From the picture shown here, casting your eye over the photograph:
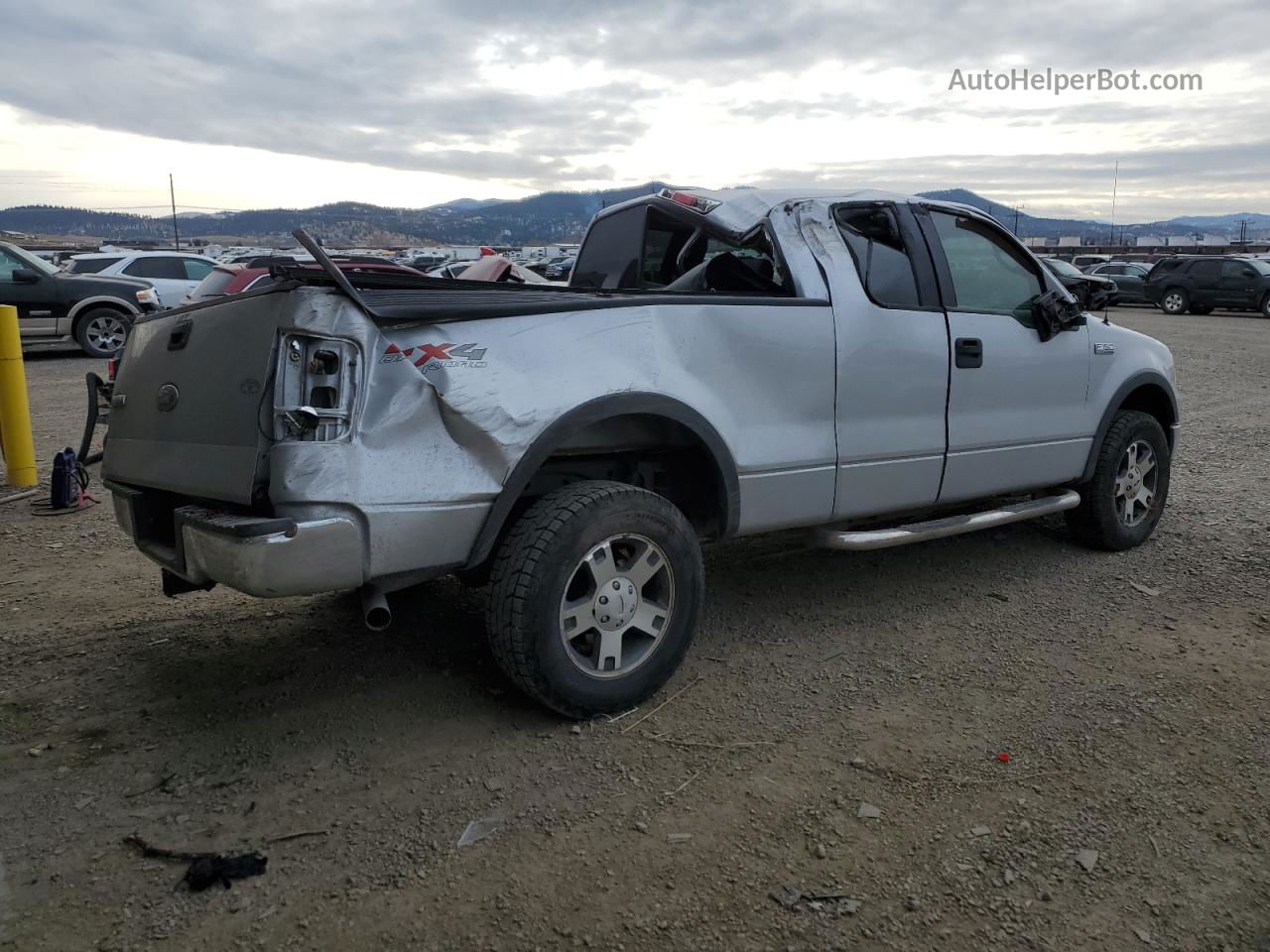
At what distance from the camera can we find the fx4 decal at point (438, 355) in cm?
298

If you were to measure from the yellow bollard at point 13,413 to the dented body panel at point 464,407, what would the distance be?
3652mm

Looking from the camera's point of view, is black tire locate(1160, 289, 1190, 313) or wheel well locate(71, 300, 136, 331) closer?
wheel well locate(71, 300, 136, 331)

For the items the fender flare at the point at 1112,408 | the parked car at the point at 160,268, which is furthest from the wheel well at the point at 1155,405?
the parked car at the point at 160,268

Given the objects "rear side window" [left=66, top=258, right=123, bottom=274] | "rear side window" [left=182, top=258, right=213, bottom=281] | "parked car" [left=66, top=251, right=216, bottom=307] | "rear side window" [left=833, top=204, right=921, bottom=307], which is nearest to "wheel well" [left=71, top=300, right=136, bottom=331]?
"parked car" [left=66, top=251, right=216, bottom=307]

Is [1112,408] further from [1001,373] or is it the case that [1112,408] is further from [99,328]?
[99,328]

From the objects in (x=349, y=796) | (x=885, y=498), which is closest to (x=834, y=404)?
(x=885, y=498)

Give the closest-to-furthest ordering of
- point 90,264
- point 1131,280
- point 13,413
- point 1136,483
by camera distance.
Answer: point 1136,483 → point 13,413 → point 90,264 → point 1131,280

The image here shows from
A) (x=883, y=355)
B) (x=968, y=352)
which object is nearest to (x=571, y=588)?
(x=883, y=355)

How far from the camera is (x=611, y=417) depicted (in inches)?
139

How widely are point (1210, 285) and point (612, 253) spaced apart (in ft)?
81.7

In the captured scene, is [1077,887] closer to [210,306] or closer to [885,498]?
[885,498]

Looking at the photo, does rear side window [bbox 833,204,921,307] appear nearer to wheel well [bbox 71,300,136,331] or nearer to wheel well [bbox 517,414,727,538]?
wheel well [bbox 517,414,727,538]

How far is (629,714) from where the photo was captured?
3.52 m

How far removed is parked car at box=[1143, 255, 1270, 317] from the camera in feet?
80.4
